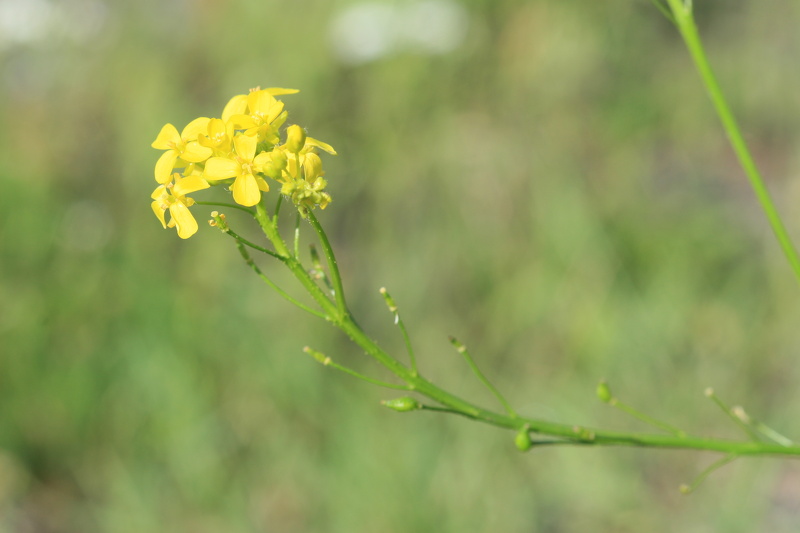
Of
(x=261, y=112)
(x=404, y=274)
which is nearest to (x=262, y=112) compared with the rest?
(x=261, y=112)

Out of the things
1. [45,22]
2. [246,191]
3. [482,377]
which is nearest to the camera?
[246,191]

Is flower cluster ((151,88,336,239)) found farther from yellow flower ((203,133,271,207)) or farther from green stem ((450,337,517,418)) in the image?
green stem ((450,337,517,418))

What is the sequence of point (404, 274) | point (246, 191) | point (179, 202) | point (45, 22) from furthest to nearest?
point (45, 22)
point (404, 274)
point (179, 202)
point (246, 191)

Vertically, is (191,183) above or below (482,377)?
above

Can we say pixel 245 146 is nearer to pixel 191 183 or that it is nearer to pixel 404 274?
pixel 191 183

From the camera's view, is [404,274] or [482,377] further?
[404,274]

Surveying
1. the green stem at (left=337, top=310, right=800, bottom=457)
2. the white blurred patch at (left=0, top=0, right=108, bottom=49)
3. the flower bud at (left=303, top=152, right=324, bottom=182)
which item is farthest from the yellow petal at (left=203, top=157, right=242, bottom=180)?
the white blurred patch at (left=0, top=0, right=108, bottom=49)

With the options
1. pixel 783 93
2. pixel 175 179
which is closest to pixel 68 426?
pixel 175 179

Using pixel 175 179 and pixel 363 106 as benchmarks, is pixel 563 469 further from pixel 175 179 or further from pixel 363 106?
pixel 175 179
